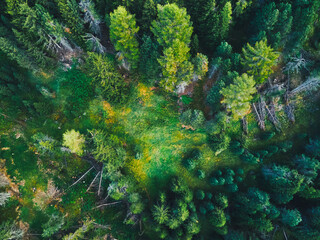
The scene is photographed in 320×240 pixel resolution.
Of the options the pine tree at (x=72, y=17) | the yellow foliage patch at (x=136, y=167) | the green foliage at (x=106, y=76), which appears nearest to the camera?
the pine tree at (x=72, y=17)

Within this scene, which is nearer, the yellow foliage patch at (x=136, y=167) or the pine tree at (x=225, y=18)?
the pine tree at (x=225, y=18)

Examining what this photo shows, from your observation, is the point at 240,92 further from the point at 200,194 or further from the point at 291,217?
the point at 291,217

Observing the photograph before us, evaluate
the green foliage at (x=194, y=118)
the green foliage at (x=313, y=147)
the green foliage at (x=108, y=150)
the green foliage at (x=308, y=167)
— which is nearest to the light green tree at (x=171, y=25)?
the green foliage at (x=194, y=118)

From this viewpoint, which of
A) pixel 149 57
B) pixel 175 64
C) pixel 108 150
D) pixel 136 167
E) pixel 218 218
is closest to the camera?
pixel 175 64

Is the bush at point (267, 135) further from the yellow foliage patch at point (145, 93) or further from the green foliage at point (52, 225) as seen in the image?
the green foliage at point (52, 225)

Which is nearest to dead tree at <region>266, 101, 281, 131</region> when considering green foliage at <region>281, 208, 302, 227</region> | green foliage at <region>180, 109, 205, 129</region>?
green foliage at <region>180, 109, 205, 129</region>

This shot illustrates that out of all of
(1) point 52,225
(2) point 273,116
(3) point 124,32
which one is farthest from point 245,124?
(1) point 52,225

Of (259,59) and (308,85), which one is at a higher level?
(308,85)
